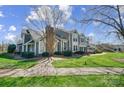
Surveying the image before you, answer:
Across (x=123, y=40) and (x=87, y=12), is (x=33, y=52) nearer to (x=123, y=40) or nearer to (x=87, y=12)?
(x=87, y=12)

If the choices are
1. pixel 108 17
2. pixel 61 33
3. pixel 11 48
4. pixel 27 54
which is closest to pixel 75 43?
pixel 61 33

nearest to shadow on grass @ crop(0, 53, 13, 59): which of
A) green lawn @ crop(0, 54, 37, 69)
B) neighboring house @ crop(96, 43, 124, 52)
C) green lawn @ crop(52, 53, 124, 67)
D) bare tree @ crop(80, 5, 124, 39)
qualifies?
green lawn @ crop(0, 54, 37, 69)

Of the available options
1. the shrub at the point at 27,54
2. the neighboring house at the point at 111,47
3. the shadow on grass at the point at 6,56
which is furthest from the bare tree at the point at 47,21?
the neighboring house at the point at 111,47

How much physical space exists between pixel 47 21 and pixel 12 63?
85 cm

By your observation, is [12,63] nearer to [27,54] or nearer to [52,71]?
[27,54]

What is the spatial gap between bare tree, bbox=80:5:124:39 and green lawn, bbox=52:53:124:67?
13.5 inches

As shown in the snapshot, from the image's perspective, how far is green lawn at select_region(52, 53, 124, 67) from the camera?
186 inches

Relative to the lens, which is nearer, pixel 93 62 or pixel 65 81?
pixel 65 81

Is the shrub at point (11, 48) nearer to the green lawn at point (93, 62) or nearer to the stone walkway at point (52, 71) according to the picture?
the stone walkway at point (52, 71)

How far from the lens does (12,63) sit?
15.4 ft

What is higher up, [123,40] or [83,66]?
[123,40]
